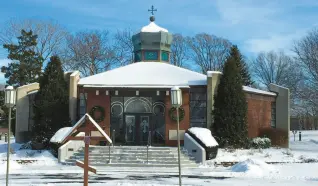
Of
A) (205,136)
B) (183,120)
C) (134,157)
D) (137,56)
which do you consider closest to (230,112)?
(205,136)

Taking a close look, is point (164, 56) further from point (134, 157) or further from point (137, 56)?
point (134, 157)

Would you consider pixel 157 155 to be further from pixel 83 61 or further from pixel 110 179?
pixel 83 61

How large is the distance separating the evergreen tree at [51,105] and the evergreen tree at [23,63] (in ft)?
54.3

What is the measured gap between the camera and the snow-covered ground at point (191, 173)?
15188 millimetres

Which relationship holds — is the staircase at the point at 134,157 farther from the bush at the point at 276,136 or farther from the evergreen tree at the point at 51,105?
the bush at the point at 276,136

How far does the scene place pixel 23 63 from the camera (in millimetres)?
42500

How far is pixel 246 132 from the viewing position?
24922 millimetres

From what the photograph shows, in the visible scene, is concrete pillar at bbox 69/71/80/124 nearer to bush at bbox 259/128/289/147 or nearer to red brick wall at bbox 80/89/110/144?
red brick wall at bbox 80/89/110/144

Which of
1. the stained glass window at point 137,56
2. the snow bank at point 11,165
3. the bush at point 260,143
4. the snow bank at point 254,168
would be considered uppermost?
the stained glass window at point 137,56

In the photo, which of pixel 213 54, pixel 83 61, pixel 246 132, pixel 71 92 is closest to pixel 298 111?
pixel 213 54

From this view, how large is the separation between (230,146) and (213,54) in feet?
99.4

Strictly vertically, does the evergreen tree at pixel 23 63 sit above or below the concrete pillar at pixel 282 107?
above

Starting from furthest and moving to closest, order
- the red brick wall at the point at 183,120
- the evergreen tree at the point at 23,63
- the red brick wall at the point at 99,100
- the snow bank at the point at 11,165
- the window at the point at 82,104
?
1. the evergreen tree at the point at 23,63
2. the window at the point at 82,104
3. the red brick wall at the point at 99,100
4. the red brick wall at the point at 183,120
5. the snow bank at the point at 11,165

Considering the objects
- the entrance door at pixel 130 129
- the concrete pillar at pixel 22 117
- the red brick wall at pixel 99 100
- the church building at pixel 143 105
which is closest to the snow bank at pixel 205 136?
the church building at pixel 143 105
